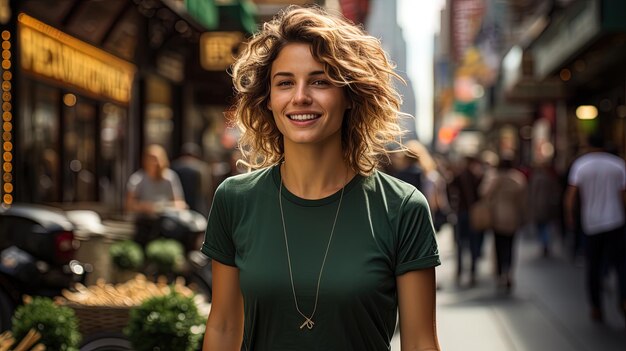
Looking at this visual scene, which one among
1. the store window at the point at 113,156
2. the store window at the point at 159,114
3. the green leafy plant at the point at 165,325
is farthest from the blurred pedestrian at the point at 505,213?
the green leafy plant at the point at 165,325

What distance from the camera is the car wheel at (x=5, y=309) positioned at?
743 centimetres

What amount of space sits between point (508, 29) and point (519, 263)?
809 inches

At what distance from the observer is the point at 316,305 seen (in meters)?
2.80

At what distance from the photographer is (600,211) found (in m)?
11.4

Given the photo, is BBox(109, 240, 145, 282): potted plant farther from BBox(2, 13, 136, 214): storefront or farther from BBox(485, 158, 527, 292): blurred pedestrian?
BBox(485, 158, 527, 292): blurred pedestrian

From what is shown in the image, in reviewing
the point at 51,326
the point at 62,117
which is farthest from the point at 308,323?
the point at 62,117

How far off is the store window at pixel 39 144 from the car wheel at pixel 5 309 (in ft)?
16.9

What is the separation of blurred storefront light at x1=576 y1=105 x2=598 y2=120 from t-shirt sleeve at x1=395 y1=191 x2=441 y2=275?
24904mm

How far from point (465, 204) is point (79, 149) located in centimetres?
567

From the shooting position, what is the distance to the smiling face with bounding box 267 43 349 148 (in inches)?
113

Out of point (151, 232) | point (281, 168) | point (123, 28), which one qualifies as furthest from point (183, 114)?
point (281, 168)

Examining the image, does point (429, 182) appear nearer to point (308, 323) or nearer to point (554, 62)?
point (554, 62)

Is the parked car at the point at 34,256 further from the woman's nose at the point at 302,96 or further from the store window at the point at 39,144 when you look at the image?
the woman's nose at the point at 302,96

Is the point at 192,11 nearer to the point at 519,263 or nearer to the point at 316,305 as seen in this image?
the point at 519,263
